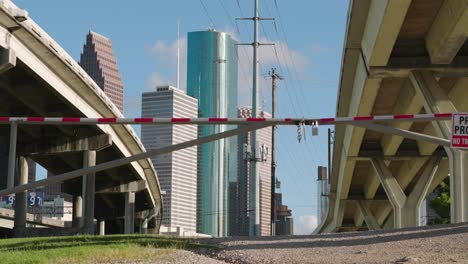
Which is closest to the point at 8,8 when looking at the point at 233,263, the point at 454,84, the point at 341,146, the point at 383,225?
the point at 454,84

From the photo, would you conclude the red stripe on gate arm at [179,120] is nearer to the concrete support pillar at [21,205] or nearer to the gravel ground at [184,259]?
the gravel ground at [184,259]

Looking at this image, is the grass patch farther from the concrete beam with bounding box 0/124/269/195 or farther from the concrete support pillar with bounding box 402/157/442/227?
the concrete support pillar with bounding box 402/157/442/227

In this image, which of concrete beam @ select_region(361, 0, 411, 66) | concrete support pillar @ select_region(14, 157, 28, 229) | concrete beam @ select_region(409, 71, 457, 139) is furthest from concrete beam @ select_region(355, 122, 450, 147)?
concrete support pillar @ select_region(14, 157, 28, 229)

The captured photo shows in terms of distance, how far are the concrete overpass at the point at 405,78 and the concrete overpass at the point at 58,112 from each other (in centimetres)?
1378

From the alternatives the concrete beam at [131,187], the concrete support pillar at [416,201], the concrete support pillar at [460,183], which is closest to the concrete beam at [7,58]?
the concrete support pillar at [460,183]

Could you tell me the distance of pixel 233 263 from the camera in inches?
501

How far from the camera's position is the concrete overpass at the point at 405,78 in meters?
27.5

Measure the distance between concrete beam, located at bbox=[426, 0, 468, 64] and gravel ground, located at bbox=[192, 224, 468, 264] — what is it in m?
12.7

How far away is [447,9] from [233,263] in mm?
18314

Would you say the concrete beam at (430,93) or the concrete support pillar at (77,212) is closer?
the concrete beam at (430,93)

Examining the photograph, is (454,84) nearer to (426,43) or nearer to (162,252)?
(426,43)

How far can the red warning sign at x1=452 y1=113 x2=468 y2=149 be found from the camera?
13570 mm

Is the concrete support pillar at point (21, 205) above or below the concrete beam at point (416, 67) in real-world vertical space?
below

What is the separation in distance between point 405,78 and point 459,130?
21.2m
